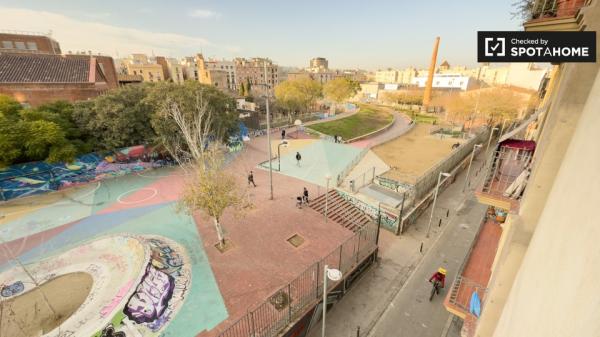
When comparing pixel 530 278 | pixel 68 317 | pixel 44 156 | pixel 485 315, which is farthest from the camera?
pixel 44 156

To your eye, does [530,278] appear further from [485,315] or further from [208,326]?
[208,326]

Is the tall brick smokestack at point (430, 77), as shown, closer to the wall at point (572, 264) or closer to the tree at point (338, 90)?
the tree at point (338, 90)

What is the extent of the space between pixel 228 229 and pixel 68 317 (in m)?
7.53

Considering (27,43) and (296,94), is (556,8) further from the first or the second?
(27,43)

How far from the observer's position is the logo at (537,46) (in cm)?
309

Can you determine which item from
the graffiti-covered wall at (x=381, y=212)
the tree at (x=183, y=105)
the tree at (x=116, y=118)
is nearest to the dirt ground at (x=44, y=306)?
the tree at (x=183, y=105)

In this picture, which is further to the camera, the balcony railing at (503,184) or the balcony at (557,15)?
the balcony railing at (503,184)

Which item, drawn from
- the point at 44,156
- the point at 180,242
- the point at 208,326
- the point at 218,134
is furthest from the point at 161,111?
the point at 208,326

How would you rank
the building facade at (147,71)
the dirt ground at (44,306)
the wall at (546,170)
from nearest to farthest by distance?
the wall at (546,170)
the dirt ground at (44,306)
the building facade at (147,71)

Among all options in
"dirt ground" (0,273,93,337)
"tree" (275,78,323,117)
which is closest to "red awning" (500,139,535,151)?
"dirt ground" (0,273,93,337)

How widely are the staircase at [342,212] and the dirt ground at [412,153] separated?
6562 millimetres

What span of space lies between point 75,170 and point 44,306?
14.6 metres

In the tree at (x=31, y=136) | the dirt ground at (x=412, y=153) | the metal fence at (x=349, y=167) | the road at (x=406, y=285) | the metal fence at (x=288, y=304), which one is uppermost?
the tree at (x=31, y=136)

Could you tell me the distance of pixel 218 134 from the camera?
24.5 m
